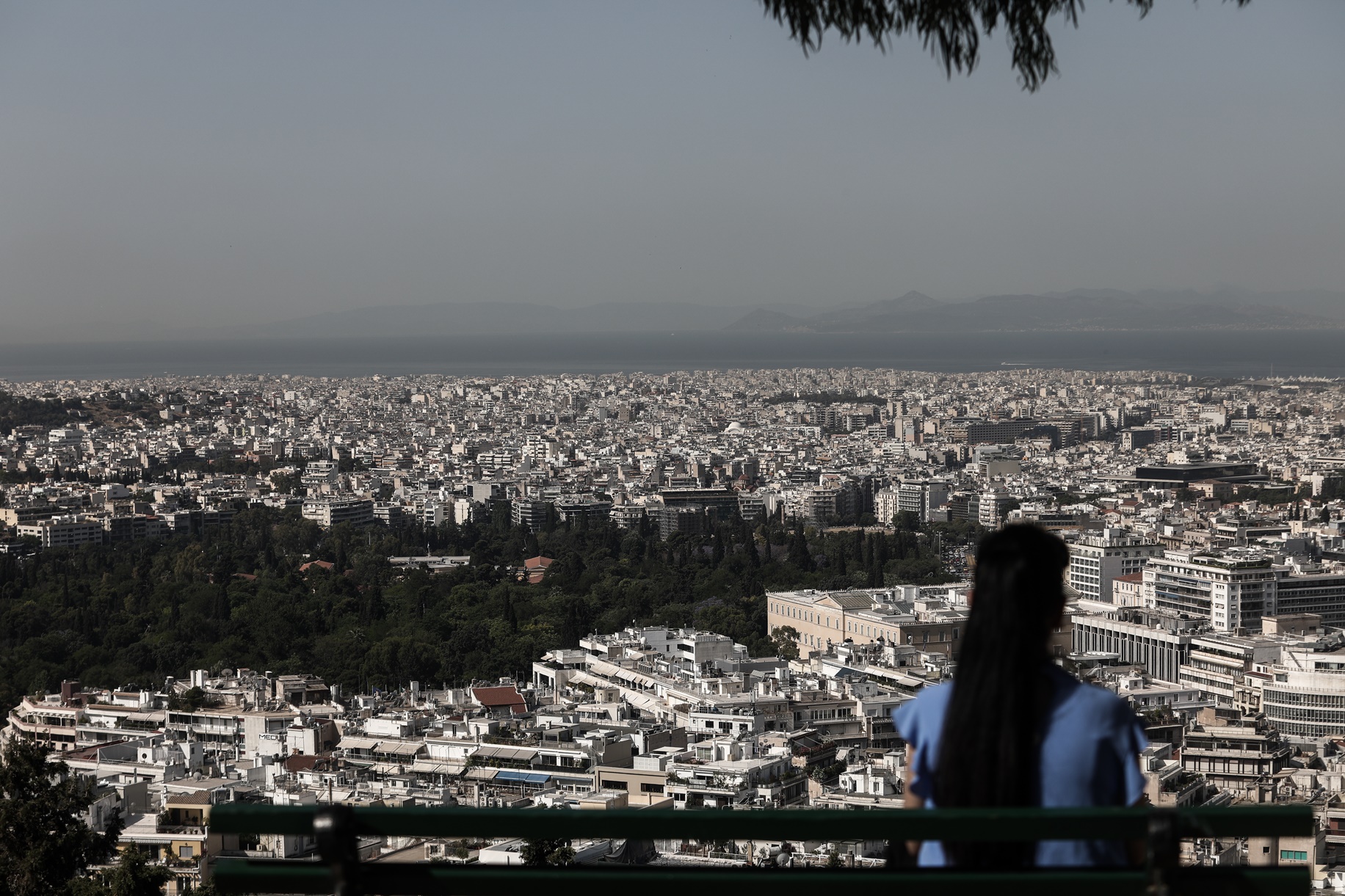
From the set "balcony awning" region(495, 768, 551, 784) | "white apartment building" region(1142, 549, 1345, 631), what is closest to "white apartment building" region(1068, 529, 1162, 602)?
"white apartment building" region(1142, 549, 1345, 631)

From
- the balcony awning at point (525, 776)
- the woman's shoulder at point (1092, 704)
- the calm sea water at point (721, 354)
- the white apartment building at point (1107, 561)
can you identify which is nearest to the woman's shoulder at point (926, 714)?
the woman's shoulder at point (1092, 704)

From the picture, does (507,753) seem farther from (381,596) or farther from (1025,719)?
(1025,719)

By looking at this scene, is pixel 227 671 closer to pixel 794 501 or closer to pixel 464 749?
pixel 464 749

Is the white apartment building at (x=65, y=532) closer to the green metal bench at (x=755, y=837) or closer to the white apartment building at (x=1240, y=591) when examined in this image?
the white apartment building at (x=1240, y=591)

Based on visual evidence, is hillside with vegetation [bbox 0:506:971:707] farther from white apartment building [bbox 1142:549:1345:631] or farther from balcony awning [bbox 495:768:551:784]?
balcony awning [bbox 495:768:551:784]

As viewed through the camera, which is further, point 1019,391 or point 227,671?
point 1019,391

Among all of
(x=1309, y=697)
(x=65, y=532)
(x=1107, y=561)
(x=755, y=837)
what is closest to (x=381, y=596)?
(x=1107, y=561)

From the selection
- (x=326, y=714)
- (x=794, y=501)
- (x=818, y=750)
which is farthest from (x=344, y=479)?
(x=818, y=750)
